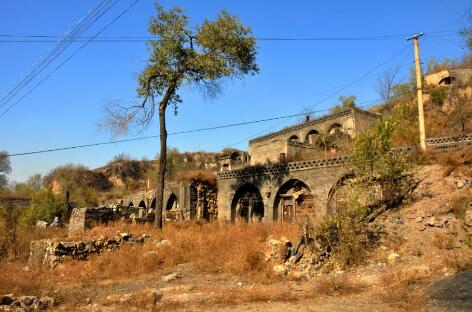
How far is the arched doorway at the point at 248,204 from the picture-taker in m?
26.2

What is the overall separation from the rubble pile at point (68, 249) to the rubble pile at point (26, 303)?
4661 millimetres

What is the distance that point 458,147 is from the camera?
17250 millimetres

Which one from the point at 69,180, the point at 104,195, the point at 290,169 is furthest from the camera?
the point at 69,180

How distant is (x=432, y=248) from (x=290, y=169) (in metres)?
13.0

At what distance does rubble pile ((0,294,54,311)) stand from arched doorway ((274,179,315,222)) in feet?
49.5

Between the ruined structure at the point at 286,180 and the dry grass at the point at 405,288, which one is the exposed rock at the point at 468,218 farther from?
the ruined structure at the point at 286,180

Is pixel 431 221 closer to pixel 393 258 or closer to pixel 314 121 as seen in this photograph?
pixel 393 258

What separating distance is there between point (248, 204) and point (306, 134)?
42.4 feet

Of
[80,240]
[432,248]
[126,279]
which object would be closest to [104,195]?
[80,240]

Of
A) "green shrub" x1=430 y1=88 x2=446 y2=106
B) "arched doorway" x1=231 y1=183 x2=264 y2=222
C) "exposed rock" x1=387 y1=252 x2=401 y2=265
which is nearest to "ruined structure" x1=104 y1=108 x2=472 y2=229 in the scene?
"arched doorway" x1=231 y1=183 x2=264 y2=222

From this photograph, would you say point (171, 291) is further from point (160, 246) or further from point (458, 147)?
point (458, 147)

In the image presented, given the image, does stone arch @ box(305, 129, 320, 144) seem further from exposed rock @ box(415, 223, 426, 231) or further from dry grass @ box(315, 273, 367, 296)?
dry grass @ box(315, 273, 367, 296)

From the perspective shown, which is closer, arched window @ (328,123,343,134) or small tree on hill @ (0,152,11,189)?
arched window @ (328,123,343,134)

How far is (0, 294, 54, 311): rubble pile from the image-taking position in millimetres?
8461
